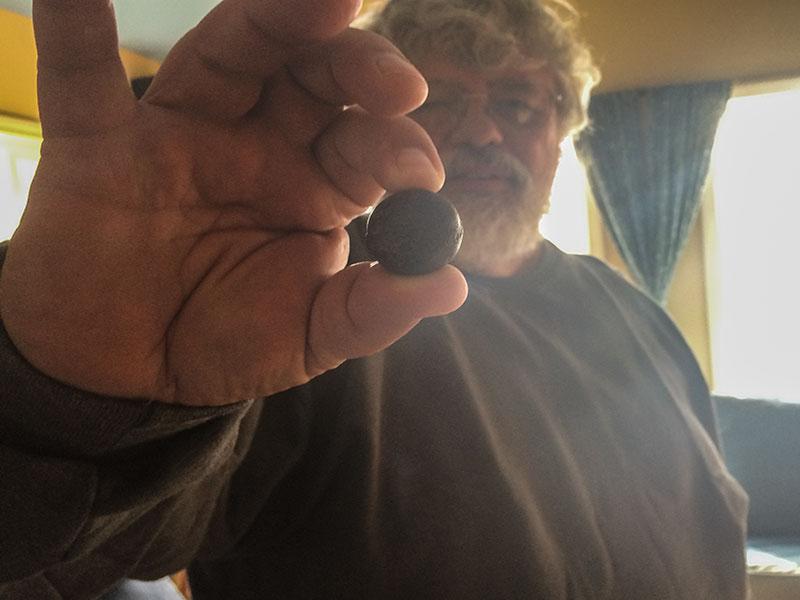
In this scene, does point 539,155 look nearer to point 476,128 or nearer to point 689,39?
point 476,128

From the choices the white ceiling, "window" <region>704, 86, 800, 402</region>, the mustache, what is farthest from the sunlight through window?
"window" <region>704, 86, 800, 402</region>

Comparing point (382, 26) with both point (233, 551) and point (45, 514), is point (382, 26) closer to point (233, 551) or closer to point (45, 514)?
point (233, 551)

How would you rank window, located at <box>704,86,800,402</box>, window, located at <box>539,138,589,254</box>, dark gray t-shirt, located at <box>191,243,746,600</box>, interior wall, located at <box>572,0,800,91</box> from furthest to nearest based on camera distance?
1. window, located at <box>539,138,589,254</box>
2. window, located at <box>704,86,800,402</box>
3. interior wall, located at <box>572,0,800,91</box>
4. dark gray t-shirt, located at <box>191,243,746,600</box>

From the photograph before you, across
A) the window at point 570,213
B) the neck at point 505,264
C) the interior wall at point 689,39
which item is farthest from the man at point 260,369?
the window at point 570,213

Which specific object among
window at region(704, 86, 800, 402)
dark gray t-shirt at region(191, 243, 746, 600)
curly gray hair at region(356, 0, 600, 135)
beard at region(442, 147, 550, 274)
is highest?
curly gray hair at region(356, 0, 600, 135)

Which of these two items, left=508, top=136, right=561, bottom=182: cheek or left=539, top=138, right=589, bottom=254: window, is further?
left=539, top=138, right=589, bottom=254: window

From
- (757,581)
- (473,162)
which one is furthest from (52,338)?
(757,581)

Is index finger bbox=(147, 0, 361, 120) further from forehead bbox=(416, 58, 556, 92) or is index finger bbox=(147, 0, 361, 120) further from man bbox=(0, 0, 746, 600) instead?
forehead bbox=(416, 58, 556, 92)
